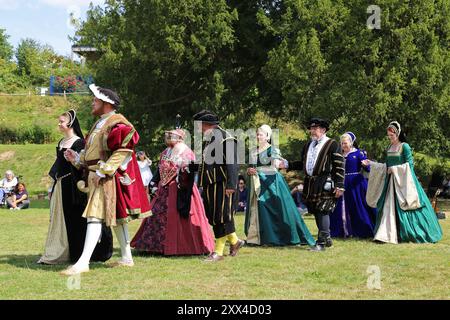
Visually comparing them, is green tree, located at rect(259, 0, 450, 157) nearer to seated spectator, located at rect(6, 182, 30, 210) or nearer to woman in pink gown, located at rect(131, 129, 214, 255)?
seated spectator, located at rect(6, 182, 30, 210)

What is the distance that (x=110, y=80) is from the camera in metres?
17.1

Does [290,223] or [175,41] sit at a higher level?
[175,41]

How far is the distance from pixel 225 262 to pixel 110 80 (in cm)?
1079

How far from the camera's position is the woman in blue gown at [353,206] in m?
9.66

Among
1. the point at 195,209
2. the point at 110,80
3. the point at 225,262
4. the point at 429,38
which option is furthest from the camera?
the point at 110,80

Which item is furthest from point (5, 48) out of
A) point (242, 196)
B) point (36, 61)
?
point (242, 196)

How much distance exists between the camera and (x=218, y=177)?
7570mm

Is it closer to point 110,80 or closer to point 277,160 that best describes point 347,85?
point 110,80

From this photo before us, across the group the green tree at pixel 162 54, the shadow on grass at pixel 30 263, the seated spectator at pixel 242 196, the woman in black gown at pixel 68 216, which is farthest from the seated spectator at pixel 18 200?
the woman in black gown at pixel 68 216

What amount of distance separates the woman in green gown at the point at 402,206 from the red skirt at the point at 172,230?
8.48ft

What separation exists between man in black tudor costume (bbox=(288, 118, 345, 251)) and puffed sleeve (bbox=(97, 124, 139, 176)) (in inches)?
105

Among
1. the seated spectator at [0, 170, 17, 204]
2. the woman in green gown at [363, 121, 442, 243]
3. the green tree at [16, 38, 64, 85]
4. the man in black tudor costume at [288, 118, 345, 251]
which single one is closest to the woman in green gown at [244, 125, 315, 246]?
the man in black tudor costume at [288, 118, 345, 251]

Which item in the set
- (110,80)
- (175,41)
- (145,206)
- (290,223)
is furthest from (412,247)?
(110,80)

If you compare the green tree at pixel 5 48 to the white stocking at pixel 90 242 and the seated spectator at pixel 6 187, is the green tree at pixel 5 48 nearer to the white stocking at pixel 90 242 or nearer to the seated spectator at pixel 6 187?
the seated spectator at pixel 6 187
